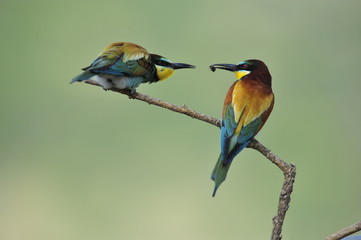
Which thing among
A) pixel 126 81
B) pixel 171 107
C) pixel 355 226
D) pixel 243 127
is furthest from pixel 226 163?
pixel 126 81

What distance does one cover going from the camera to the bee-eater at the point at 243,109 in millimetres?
1292

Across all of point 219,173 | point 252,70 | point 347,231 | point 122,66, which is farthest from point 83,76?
point 347,231

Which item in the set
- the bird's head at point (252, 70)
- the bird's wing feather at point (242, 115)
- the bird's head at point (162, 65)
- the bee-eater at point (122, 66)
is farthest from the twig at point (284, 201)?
the bird's head at point (162, 65)

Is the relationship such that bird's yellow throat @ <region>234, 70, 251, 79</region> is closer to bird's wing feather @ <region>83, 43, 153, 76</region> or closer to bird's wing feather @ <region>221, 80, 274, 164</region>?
bird's wing feather @ <region>221, 80, 274, 164</region>

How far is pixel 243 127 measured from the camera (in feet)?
4.38

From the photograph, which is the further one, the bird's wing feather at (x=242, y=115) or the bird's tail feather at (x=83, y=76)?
the bird's wing feather at (x=242, y=115)

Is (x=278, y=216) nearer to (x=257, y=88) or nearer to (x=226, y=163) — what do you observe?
(x=226, y=163)

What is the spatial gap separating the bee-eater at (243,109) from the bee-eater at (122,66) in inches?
7.4

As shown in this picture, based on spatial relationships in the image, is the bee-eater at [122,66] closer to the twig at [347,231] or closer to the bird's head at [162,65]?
the bird's head at [162,65]

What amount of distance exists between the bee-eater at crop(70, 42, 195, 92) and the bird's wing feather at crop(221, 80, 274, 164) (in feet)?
0.71

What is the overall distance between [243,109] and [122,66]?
44 cm

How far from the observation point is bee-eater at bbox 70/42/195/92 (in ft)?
4.79

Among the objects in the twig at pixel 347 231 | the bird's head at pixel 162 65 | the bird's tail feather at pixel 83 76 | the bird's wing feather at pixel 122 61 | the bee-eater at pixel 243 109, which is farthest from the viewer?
the bird's head at pixel 162 65

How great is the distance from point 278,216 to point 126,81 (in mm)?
740
